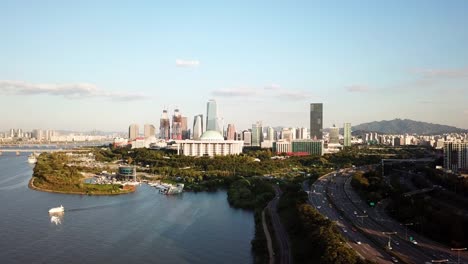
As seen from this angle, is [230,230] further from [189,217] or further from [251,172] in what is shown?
[251,172]

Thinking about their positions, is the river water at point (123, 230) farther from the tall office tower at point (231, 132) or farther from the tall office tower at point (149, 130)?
the tall office tower at point (149, 130)

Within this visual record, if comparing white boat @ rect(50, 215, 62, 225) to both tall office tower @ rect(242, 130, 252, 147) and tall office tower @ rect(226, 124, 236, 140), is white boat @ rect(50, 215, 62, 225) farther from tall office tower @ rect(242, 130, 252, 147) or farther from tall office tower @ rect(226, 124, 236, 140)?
tall office tower @ rect(226, 124, 236, 140)

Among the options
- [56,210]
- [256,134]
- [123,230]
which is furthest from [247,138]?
[123,230]

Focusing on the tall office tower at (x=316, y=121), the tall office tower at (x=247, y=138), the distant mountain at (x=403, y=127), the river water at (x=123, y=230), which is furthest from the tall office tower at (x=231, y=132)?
the distant mountain at (x=403, y=127)

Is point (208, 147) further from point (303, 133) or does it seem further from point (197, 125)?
point (303, 133)

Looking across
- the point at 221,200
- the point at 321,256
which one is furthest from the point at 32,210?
the point at 321,256

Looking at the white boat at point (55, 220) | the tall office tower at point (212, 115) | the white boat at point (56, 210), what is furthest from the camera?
the tall office tower at point (212, 115)
